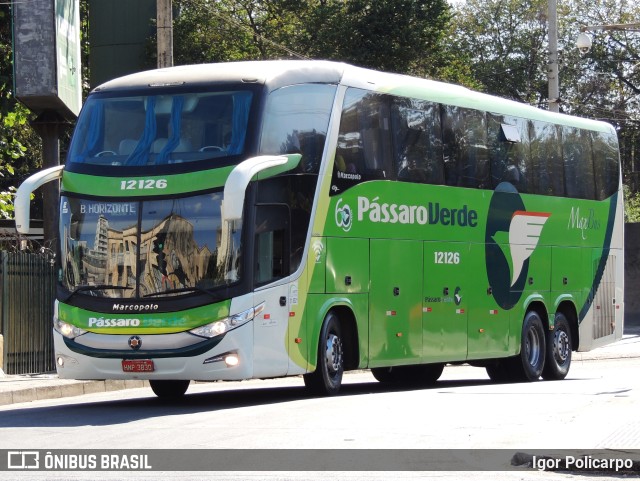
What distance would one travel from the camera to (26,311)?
71.0 feet

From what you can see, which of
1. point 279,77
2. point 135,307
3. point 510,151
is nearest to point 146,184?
point 135,307

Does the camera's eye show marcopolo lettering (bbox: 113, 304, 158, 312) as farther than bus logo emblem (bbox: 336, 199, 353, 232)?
No

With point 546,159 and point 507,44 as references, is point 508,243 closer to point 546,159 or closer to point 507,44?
point 546,159

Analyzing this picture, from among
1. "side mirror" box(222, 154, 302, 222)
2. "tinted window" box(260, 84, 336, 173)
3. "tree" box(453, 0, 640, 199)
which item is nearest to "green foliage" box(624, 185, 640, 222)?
"tree" box(453, 0, 640, 199)

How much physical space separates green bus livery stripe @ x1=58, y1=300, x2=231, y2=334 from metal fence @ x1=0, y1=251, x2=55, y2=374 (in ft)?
18.6

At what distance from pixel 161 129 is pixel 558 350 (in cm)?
1022

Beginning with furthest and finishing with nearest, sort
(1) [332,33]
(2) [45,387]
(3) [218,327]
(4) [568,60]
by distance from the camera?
(4) [568,60]
(1) [332,33]
(2) [45,387]
(3) [218,327]

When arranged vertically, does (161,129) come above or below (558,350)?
above

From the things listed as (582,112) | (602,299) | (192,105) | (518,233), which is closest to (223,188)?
(192,105)

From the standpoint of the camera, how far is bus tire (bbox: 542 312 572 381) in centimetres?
2302

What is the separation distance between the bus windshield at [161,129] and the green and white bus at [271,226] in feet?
0.07

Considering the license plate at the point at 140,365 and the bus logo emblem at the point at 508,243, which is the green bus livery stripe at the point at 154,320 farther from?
the bus logo emblem at the point at 508,243

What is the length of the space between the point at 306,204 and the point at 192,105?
1936 millimetres

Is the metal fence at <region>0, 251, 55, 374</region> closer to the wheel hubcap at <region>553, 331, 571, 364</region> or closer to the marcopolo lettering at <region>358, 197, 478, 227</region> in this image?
the marcopolo lettering at <region>358, 197, 478, 227</region>
